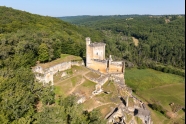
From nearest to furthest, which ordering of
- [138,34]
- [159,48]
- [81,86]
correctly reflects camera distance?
[81,86], [159,48], [138,34]

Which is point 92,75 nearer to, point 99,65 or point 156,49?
point 99,65

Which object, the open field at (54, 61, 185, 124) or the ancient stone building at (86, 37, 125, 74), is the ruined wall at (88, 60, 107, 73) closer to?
the ancient stone building at (86, 37, 125, 74)

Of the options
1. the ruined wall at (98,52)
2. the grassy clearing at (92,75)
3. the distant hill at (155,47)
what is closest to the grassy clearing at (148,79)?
the distant hill at (155,47)

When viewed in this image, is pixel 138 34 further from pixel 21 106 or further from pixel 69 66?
pixel 21 106

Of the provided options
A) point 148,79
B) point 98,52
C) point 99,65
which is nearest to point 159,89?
point 148,79

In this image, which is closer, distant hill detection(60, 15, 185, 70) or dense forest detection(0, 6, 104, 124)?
dense forest detection(0, 6, 104, 124)

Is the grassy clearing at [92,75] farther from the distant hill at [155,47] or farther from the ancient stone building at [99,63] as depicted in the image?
the distant hill at [155,47]

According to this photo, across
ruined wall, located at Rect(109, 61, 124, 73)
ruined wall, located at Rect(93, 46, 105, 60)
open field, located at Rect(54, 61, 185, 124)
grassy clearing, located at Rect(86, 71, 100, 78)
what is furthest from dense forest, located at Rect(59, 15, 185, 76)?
grassy clearing, located at Rect(86, 71, 100, 78)

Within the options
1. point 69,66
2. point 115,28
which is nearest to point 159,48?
point 115,28
